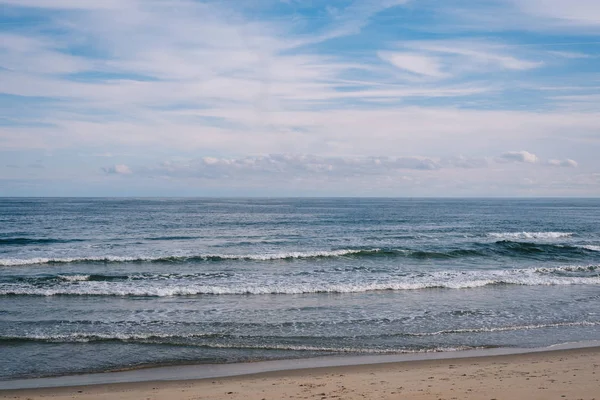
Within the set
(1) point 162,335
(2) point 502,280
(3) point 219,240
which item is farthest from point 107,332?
(3) point 219,240

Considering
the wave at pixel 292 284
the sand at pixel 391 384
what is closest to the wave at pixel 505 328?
the sand at pixel 391 384

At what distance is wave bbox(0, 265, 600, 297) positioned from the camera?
68.3ft

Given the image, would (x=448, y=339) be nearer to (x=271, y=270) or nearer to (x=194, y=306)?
(x=194, y=306)

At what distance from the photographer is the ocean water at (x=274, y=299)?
1352 cm

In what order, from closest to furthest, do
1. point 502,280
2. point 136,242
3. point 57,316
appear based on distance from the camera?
point 57,316 → point 502,280 → point 136,242

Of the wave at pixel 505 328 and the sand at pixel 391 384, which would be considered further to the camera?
the wave at pixel 505 328

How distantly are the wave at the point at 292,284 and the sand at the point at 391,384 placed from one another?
980cm

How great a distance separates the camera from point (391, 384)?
10.3 m

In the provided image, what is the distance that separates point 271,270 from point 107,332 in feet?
42.4

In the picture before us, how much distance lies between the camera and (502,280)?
23797 mm

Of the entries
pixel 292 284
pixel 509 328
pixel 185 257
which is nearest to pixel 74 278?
pixel 185 257

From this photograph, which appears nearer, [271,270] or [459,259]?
[271,270]

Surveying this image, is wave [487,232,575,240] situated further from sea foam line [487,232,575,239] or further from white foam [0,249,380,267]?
white foam [0,249,380,267]

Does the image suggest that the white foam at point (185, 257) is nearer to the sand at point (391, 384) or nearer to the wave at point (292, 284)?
the wave at point (292, 284)
